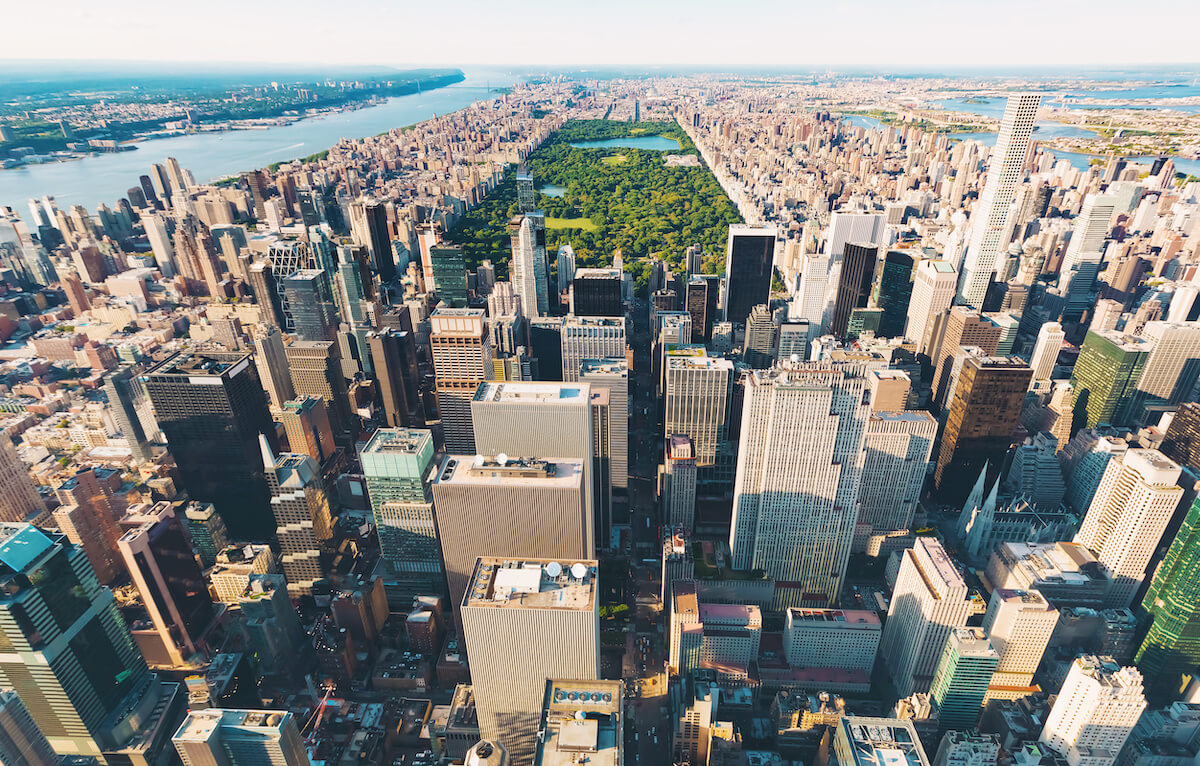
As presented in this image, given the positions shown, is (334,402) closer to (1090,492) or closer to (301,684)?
(301,684)

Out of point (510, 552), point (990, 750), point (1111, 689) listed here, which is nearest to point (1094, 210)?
point (1111, 689)

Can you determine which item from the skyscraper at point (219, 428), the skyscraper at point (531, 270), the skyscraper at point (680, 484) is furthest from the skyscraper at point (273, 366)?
the skyscraper at point (680, 484)

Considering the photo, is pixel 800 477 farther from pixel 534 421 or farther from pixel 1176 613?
pixel 1176 613

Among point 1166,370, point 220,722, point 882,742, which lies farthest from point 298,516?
point 1166,370

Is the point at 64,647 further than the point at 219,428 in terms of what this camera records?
No

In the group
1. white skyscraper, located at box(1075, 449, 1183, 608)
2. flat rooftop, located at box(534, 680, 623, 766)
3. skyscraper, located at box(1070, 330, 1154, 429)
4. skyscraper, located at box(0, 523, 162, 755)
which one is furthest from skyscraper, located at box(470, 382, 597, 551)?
skyscraper, located at box(1070, 330, 1154, 429)
